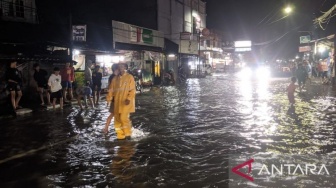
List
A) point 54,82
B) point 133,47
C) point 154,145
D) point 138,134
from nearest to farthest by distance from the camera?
point 154,145
point 138,134
point 54,82
point 133,47

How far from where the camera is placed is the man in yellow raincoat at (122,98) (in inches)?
321

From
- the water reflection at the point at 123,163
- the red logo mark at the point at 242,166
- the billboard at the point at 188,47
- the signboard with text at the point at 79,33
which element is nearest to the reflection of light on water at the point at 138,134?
the water reflection at the point at 123,163

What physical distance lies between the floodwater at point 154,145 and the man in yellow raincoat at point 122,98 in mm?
401

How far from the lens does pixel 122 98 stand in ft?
26.8

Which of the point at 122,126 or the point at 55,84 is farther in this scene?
the point at 55,84

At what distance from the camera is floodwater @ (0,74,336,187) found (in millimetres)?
5566

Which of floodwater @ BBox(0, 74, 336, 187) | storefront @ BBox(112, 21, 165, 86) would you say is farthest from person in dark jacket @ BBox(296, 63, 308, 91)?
storefront @ BBox(112, 21, 165, 86)

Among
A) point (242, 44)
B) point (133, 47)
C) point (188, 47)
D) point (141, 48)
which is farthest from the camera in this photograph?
point (242, 44)

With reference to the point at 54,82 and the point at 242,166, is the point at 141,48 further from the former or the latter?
the point at 242,166

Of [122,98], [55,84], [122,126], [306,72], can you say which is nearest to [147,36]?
[306,72]

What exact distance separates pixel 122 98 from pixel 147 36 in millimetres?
20832

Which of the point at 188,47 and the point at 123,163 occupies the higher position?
the point at 188,47

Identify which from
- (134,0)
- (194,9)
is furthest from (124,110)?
(194,9)

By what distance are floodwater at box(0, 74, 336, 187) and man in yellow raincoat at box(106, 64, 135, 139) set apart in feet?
1.32
